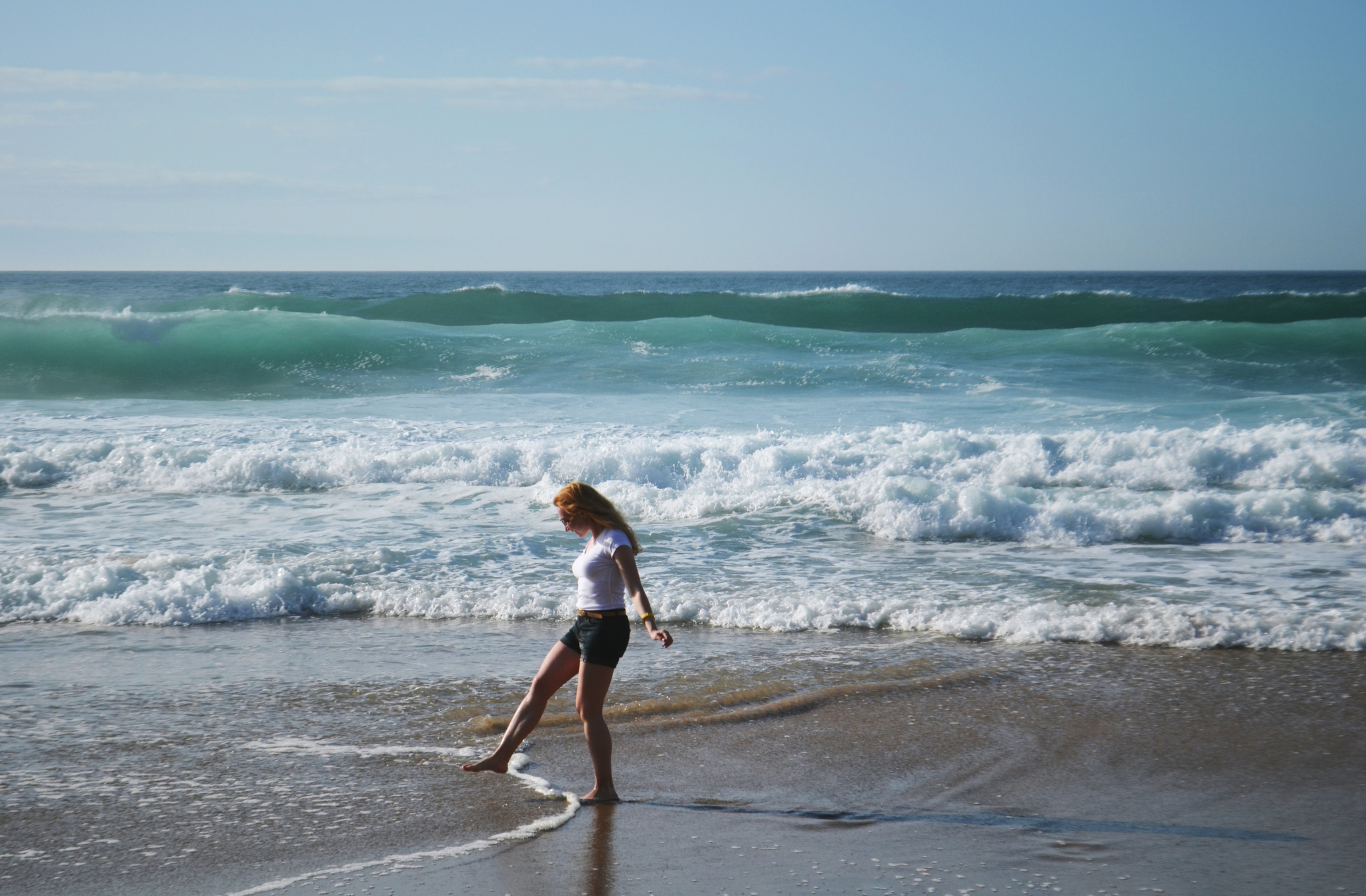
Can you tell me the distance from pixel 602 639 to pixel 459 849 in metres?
0.95

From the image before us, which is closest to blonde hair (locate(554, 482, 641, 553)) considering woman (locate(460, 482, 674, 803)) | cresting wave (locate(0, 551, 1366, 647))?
→ woman (locate(460, 482, 674, 803))

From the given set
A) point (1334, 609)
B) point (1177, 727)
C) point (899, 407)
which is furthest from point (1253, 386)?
point (1177, 727)

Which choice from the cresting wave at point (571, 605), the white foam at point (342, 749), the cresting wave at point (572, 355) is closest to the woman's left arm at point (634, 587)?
the white foam at point (342, 749)

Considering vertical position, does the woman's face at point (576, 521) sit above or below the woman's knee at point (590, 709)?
above

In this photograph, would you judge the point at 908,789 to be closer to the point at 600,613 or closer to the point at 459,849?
the point at 600,613

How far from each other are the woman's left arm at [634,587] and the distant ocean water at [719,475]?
10.6 feet

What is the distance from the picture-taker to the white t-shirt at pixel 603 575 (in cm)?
418

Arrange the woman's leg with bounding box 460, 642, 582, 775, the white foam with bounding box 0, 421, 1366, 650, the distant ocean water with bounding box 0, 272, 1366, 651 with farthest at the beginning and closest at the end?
the distant ocean water with bounding box 0, 272, 1366, 651 → the white foam with bounding box 0, 421, 1366, 650 → the woman's leg with bounding box 460, 642, 582, 775

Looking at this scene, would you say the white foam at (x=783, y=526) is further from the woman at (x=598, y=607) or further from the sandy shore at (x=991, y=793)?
the woman at (x=598, y=607)

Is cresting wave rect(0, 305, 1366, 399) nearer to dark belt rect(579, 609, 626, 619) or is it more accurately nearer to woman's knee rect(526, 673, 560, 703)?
woman's knee rect(526, 673, 560, 703)

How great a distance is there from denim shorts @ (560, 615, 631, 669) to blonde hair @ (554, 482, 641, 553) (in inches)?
12.2

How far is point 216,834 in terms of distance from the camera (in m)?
3.91

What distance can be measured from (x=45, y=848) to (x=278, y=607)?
3.82 meters

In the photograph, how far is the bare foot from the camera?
4461 millimetres
